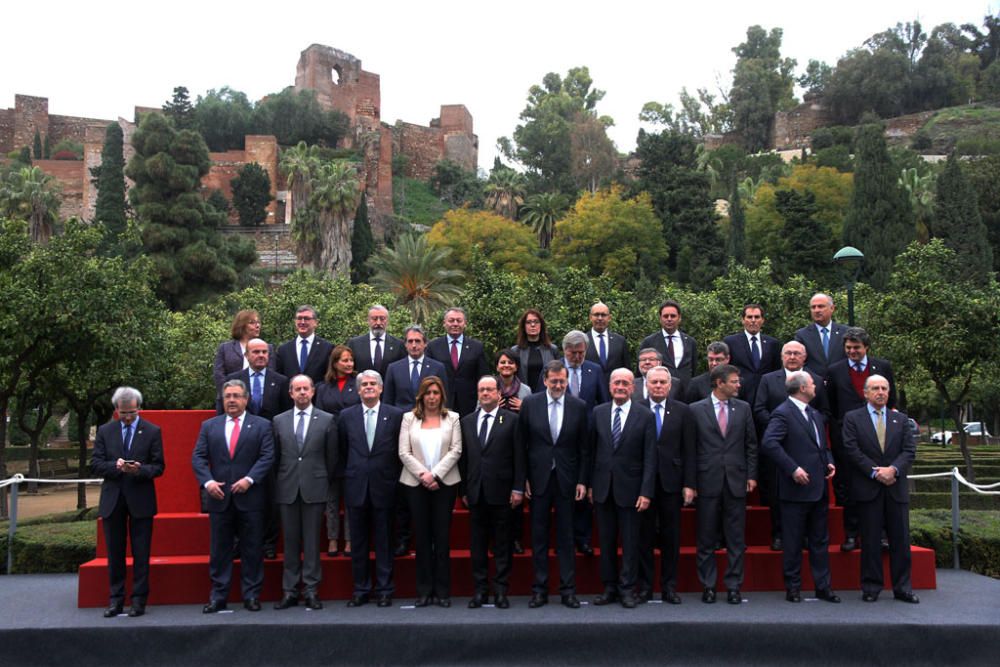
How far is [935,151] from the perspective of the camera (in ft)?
230

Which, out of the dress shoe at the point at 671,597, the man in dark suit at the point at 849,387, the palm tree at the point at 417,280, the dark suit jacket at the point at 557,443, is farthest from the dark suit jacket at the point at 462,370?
the palm tree at the point at 417,280

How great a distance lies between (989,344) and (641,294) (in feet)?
58.3

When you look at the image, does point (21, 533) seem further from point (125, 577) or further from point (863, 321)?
point (863, 321)

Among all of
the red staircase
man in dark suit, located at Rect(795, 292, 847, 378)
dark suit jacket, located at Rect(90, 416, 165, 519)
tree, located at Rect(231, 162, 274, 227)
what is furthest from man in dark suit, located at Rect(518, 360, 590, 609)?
tree, located at Rect(231, 162, 274, 227)

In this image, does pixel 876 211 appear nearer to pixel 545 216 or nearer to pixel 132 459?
pixel 545 216

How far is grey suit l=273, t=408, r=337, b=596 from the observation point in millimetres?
6734

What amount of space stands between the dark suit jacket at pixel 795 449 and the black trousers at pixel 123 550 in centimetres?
441

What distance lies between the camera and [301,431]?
6.84 metres

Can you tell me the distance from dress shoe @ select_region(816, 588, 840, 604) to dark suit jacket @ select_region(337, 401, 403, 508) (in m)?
3.08

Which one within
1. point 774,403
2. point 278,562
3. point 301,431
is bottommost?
point 278,562

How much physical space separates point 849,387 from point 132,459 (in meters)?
5.28

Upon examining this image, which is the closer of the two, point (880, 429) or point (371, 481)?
point (371, 481)

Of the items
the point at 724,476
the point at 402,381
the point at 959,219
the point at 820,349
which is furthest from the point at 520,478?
the point at 959,219

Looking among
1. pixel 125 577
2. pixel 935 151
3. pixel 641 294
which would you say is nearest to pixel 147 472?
pixel 125 577
